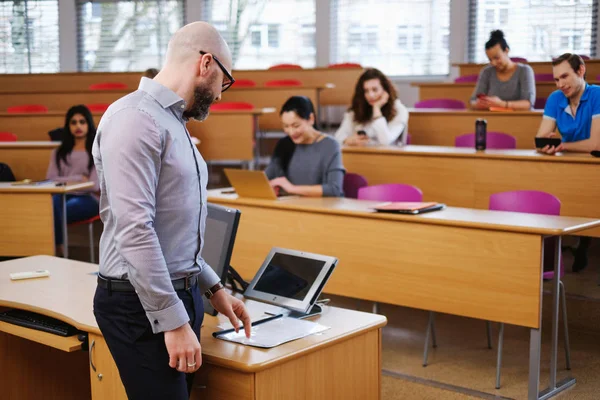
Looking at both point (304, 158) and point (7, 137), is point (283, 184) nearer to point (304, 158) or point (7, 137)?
point (304, 158)

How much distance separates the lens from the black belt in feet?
6.09

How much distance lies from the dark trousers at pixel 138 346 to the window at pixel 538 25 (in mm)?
8848

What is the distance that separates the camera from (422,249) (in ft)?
11.6

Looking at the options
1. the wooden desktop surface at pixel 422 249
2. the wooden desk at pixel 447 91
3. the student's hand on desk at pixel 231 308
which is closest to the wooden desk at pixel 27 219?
the wooden desktop surface at pixel 422 249

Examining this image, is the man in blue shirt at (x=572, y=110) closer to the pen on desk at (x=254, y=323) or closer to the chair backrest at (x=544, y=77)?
the pen on desk at (x=254, y=323)

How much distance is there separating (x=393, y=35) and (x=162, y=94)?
9259 mm

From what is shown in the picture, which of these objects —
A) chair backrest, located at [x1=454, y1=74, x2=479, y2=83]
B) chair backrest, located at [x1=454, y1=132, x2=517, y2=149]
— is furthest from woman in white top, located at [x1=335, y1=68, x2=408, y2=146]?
chair backrest, located at [x1=454, y1=74, x2=479, y2=83]

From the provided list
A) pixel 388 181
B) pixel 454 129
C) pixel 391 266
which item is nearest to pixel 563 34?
pixel 454 129

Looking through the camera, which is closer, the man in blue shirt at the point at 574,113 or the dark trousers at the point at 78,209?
the man in blue shirt at the point at 574,113

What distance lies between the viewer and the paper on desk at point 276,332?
7.18 ft

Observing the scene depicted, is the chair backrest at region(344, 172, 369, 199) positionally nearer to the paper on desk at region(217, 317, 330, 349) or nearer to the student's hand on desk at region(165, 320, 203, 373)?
the paper on desk at region(217, 317, 330, 349)

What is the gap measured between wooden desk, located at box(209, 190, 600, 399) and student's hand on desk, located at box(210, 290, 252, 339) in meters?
1.46

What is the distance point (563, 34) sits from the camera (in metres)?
9.86

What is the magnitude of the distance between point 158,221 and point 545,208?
256 cm
